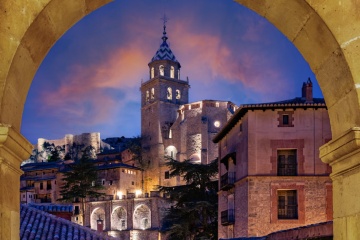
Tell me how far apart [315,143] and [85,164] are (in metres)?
35.2

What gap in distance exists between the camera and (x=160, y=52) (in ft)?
241

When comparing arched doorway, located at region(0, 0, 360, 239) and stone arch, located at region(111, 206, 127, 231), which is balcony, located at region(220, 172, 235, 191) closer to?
arched doorway, located at region(0, 0, 360, 239)

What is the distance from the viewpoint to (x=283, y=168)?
21172 mm

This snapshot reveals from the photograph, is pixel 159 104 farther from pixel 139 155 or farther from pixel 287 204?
pixel 287 204

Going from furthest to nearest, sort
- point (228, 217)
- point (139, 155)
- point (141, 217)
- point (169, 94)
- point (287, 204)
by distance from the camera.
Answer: point (169, 94)
point (139, 155)
point (141, 217)
point (228, 217)
point (287, 204)

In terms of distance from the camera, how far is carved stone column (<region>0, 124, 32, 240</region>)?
297 centimetres

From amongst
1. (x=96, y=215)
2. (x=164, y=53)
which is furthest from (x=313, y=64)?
(x=164, y=53)

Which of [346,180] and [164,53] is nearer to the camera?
[346,180]

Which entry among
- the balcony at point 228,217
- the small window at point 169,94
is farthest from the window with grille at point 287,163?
the small window at point 169,94

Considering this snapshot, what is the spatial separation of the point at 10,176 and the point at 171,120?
66.8 metres

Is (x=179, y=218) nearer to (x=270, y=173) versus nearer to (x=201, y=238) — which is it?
(x=201, y=238)

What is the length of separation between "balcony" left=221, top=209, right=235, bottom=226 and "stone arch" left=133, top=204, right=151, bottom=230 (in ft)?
91.3

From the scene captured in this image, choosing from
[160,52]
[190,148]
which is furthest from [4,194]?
[160,52]

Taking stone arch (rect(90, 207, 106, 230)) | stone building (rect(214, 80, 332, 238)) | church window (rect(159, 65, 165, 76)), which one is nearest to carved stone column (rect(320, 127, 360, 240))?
stone building (rect(214, 80, 332, 238))
